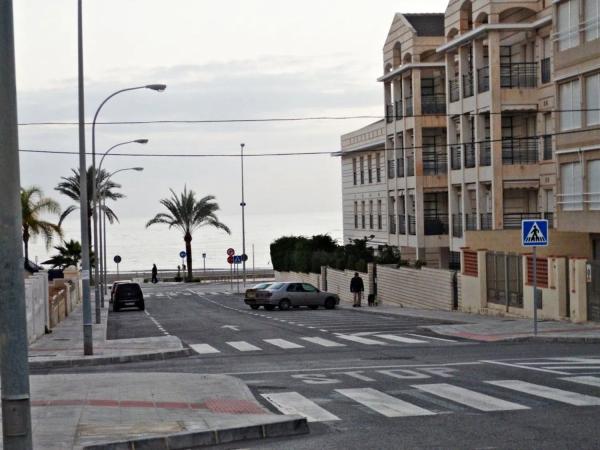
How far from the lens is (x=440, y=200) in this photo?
60.4 meters

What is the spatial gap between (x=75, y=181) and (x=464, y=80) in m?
47.3

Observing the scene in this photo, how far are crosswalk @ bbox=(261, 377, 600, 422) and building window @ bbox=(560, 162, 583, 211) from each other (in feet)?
65.4

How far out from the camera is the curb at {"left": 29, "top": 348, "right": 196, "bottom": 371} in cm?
2475

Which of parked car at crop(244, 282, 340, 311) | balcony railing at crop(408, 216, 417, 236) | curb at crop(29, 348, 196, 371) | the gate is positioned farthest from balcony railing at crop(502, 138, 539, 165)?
Result: curb at crop(29, 348, 196, 371)

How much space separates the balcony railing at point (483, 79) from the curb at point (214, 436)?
36635 millimetres

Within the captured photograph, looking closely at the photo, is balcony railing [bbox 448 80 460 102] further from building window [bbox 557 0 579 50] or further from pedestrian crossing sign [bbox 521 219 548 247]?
pedestrian crossing sign [bbox 521 219 548 247]

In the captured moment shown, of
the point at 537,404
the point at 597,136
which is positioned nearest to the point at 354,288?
the point at 597,136

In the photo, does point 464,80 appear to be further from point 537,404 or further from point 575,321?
point 537,404

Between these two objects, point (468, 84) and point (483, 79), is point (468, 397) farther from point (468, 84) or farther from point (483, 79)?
point (468, 84)

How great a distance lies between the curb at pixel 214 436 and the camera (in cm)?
1256

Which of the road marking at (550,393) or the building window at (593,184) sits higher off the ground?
the building window at (593,184)

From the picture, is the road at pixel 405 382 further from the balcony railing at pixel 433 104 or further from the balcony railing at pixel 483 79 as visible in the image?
the balcony railing at pixel 433 104


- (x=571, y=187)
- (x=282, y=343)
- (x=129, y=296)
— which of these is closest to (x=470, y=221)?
(x=571, y=187)

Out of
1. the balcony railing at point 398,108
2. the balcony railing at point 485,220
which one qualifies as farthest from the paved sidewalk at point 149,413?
the balcony railing at point 398,108
